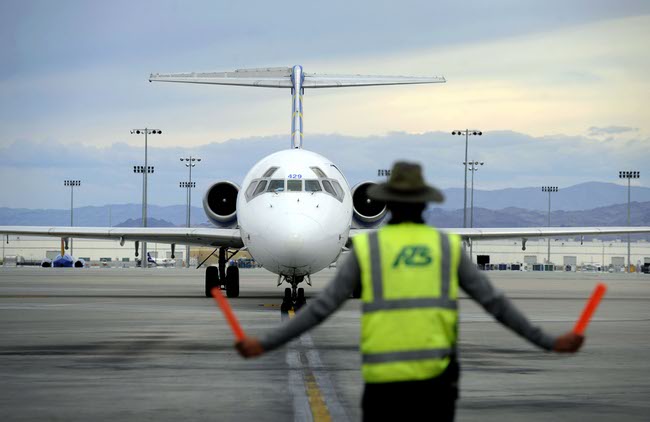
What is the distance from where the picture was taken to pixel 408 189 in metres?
5.68

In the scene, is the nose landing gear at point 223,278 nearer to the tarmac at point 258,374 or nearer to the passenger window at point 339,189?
the passenger window at point 339,189

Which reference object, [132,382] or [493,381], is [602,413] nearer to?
[493,381]

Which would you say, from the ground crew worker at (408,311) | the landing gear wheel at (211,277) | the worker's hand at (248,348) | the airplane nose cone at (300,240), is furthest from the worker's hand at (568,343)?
the landing gear wheel at (211,277)

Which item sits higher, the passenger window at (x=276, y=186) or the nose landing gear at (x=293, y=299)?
the passenger window at (x=276, y=186)

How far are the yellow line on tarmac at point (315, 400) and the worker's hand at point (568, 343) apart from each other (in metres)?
3.87

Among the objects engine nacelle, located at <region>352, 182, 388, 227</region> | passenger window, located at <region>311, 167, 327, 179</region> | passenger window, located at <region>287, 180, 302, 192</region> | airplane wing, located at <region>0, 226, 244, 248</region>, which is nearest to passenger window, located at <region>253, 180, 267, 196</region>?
passenger window, located at <region>287, 180, 302, 192</region>

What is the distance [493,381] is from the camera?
468 inches

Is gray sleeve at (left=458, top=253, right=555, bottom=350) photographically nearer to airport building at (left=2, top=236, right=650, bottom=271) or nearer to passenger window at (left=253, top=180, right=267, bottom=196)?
passenger window at (left=253, top=180, right=267, bottom=196)

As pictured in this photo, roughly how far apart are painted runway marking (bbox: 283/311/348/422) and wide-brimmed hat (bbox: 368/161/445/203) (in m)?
3.95

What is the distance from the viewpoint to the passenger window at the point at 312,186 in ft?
77.9

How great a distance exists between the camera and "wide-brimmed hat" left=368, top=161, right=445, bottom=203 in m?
5.66

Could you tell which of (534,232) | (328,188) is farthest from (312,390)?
(534,232)

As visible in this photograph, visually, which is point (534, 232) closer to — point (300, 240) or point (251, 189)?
point (251, 189)

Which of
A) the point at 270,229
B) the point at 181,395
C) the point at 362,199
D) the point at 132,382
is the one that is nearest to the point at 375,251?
the point at 181,395
